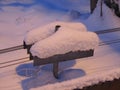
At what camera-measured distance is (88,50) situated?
7.18 ft

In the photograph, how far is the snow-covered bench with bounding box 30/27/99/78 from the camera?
2.01 meters

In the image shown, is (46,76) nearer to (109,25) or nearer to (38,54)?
(38,54)

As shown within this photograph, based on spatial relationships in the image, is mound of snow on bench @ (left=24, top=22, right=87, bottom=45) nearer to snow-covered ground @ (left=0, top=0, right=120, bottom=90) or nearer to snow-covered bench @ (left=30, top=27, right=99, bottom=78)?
snow-covered bench @ (left=30, top=27, right=99, bottom=78)

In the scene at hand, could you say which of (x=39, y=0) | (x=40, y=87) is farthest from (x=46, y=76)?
(x=39, y=0)

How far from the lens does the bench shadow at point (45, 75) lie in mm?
2266

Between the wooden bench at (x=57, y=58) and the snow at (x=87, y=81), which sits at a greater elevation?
the wooden bench at (x=57, y=58)

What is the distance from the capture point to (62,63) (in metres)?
2.52

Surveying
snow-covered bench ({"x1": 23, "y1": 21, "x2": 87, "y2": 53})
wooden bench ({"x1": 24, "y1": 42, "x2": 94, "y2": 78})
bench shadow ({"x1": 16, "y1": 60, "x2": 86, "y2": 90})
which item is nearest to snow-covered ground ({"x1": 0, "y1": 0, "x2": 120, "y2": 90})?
bench shadow ({"x1": 16, "y1": 60, "x2": 86, "y2": 90})

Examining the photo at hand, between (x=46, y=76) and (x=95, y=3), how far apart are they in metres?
1.76

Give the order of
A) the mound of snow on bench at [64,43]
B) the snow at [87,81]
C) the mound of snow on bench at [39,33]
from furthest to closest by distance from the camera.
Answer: the mound of snow on bench at [39,33] < the snow at [87,81] < the mound of snow on bench at [64,43]

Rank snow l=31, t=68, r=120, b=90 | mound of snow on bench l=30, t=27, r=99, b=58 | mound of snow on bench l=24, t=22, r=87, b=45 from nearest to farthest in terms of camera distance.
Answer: mound of snow on bench l=30, t=27, r=99, b=58
snow l=31, t=68, r=120, b=90
mound of snow on bench l=24, t=22, r=87, b=45

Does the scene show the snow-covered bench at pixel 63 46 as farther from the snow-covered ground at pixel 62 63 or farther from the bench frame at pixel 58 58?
the snow-covered ground at pixel 62 63

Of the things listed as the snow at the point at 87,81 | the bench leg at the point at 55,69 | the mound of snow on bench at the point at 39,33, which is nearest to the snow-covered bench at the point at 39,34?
the mound of snow on bench at the point at 39,33

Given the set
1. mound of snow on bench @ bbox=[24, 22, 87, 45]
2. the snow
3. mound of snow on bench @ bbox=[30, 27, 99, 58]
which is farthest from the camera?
mound of snow on bench @ bbox=[24, 22, 87, 45]
